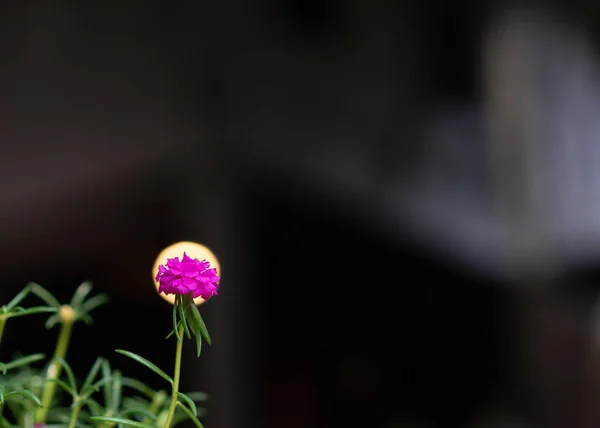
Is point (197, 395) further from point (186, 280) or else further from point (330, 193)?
point (330, 193)

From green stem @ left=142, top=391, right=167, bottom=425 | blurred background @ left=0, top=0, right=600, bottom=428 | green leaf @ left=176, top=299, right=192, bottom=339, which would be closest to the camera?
green leaf @ left=176, top=299, right=192, bottom=339

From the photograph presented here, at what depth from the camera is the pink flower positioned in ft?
1.00

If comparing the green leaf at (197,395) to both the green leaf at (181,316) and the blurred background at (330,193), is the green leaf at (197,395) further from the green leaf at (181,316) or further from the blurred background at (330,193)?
the blurred background at (330,193)

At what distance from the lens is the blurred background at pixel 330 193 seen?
1989mm

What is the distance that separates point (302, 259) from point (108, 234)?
691 mm

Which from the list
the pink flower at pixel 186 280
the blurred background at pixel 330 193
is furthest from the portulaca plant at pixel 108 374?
the blurred background at pixel 330 193

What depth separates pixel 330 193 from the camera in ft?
7.66

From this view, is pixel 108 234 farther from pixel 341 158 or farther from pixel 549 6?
pixel 549 6

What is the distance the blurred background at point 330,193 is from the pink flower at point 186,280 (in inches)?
64.1

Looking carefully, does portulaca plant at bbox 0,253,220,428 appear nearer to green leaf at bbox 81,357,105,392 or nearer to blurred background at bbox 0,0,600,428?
green leaf at bbox 81,357,105,392

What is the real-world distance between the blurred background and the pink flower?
1.63 meters

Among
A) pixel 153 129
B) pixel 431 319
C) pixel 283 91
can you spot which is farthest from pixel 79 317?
pixel 431 319

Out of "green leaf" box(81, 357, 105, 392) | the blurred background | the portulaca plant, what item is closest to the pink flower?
the portulaca plant

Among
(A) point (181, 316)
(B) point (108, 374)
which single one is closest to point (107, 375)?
(B) point (108, 374)
